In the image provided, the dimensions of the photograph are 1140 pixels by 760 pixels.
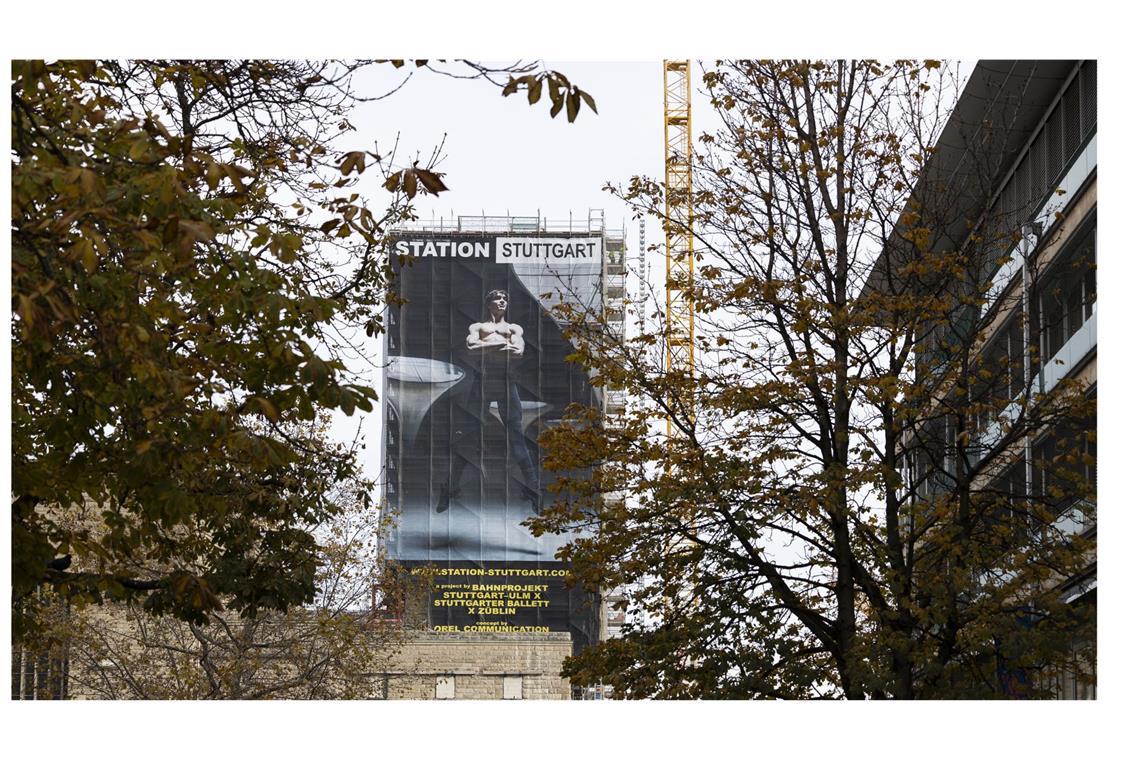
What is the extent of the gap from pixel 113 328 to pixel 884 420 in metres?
11.3

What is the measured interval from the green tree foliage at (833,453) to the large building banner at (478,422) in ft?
208

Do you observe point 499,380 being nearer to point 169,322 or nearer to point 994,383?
point 994,383

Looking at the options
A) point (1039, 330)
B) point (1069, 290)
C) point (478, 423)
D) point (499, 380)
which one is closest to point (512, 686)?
point (478, 423)

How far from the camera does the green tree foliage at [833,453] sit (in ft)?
54.6

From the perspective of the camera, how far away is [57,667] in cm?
2839

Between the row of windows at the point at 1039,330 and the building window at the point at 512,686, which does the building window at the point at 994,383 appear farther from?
the building window at the point at 512,686

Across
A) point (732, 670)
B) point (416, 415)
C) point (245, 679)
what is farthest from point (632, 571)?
point (416, 415)

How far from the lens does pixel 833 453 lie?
1858 cm

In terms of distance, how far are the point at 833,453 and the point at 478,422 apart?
67.2 m

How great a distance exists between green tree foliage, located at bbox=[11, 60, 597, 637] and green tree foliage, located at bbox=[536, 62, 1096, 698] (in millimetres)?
4579

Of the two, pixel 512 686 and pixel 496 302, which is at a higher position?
pixel 496 302

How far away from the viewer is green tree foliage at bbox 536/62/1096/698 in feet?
54.6

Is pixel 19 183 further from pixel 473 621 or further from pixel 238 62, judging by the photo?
pixel 473 621

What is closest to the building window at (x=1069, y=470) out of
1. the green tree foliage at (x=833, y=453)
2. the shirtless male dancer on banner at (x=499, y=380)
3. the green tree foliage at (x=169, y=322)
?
the green tree foliage at (x=833, y=453)
